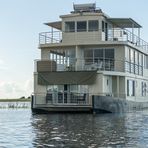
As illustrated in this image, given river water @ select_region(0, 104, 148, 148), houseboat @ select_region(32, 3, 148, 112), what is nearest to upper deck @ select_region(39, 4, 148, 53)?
houseboat @ select_region(32, 3, 148, 112)

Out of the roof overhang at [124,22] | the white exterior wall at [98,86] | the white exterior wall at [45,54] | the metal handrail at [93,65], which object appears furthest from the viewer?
the roof overhang at [124,22]

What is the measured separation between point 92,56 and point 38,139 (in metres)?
23.0

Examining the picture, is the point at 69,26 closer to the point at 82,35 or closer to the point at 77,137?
the point at 82,35

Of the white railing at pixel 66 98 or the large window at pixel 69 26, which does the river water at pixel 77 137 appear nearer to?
the white railing at pixel 66 98

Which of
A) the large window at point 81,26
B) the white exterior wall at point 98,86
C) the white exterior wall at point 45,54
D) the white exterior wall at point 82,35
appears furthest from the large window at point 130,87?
the white exterior wall at point 45,54

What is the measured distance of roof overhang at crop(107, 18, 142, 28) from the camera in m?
43.2

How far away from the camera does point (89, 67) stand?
3944 cm

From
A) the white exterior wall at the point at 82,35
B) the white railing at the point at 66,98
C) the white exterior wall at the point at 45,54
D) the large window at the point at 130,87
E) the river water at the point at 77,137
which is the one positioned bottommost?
the river water at the point at 77,137

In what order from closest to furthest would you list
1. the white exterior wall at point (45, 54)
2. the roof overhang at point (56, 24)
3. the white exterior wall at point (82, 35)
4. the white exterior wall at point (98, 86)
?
the white exterior wall at point (98, 86), the white exterior wall at point (82, 35), the white exterior wall at point (45, 54), the roof overhang at point (56, 24)

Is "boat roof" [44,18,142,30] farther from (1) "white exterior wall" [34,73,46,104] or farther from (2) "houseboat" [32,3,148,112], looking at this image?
(1) "white exterior wall" [34,73,46,104]

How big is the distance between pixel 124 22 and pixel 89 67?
7.35m

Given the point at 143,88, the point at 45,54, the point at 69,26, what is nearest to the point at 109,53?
the point at 69,26

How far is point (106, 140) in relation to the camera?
19031mm

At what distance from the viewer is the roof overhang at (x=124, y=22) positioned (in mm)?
43188
